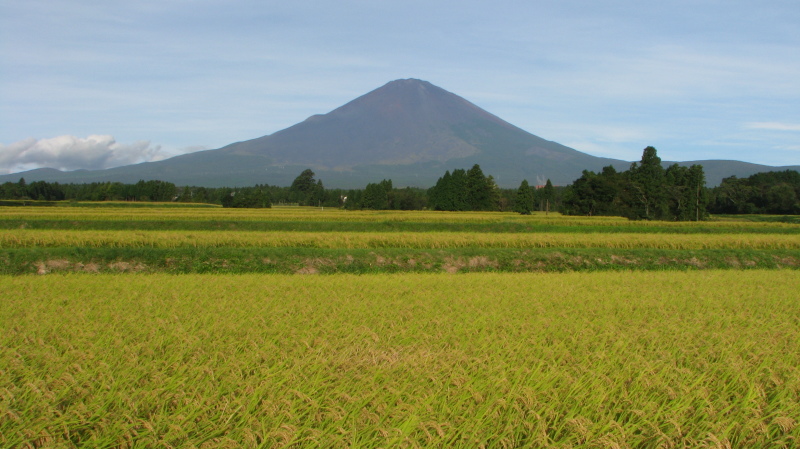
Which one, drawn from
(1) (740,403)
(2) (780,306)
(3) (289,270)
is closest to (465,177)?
(3) (289,270)

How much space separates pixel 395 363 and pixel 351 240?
16919 mm

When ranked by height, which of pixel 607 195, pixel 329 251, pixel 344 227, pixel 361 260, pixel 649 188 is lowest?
pixel 361 260

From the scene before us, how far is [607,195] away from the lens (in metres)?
66.3

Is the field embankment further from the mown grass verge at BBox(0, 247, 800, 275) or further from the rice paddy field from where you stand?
the rice paddy field

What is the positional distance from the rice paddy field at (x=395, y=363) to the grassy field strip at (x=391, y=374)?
0.02 meters

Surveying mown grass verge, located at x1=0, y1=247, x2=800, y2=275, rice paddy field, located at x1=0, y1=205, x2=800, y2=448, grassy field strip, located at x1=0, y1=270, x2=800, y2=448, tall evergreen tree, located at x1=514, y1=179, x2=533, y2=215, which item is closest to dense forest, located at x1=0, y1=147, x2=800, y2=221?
tall evergreen tree, located at x1=514, y1=179, x2=533, y2=215

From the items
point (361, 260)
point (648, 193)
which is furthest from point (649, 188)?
point (361, 260)

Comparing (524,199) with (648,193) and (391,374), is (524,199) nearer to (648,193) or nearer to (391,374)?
(648,193)

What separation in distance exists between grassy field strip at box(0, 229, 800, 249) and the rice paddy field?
8.21m

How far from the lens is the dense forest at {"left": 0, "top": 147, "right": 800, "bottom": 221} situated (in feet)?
207

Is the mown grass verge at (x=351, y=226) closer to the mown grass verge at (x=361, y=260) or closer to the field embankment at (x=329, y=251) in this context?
the field embankment at (x=329, y=251)

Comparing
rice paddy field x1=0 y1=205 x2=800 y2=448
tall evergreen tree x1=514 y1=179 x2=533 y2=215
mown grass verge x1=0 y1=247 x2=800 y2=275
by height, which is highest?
tall evergreen tree x1=514 y1=179 x2=533 y2=215

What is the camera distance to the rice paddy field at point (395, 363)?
3.61 m

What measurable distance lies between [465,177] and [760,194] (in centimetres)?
4507
